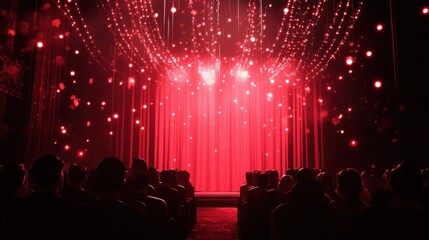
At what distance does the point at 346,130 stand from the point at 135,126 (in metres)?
7.61

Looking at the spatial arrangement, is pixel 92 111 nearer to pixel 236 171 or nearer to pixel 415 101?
pixel 236 171

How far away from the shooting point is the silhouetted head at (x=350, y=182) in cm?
278

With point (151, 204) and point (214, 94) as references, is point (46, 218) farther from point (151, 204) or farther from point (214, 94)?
point (214, 94)

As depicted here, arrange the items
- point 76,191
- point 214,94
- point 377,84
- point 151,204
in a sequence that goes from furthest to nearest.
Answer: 1. point 214,94
2. point 377,84
3. point 76,191
4. point 151,204

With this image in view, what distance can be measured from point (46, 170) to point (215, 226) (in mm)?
6683

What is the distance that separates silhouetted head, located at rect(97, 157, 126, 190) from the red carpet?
4.94 meters

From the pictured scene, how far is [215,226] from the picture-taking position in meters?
8.65

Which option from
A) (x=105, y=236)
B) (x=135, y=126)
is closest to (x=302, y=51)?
(x=135, y=126)

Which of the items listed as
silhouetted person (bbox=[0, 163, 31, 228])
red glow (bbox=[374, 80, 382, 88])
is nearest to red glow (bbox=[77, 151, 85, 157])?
red glow (bbox=[374, 80, 382, 88])

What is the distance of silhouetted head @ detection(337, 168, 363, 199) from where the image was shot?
2777mm

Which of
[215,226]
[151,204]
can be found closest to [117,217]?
[151,204]

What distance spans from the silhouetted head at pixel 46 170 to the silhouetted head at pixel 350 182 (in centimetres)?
173

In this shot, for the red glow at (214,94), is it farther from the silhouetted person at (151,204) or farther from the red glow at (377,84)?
the silhouetted person at (151,204)

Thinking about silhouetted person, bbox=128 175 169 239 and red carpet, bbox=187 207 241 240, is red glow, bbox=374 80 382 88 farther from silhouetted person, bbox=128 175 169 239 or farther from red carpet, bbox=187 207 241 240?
silhouetted person, bbox=128 175 169 239
